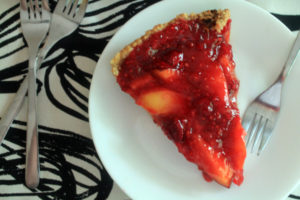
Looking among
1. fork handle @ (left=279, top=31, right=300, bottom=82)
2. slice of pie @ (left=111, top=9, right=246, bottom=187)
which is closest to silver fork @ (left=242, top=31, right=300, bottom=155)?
fork handle @ (left=279, top=31, right=300, bottom=82)

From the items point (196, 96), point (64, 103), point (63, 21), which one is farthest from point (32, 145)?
point (196, 96)

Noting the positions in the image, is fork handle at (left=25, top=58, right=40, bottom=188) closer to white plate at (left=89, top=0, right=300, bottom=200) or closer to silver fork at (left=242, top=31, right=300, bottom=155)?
white plate at (left=89, top=0, right=300, bottom=200)

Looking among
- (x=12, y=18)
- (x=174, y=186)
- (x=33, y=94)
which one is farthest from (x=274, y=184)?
(x=12, y=18)

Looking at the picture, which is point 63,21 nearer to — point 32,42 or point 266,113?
point 32,42

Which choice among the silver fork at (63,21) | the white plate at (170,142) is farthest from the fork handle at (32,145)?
the white plate at (170,142)

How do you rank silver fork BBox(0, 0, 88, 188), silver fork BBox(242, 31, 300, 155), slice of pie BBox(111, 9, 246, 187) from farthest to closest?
silver fork BBox(0, 0, 88, 188) < silver fork BBox(242, 31, 300, 155) < slice of pie BBox(111, 9, 246, 187)

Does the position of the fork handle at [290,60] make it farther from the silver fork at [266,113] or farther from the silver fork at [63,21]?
the silver fork at [63,21]
